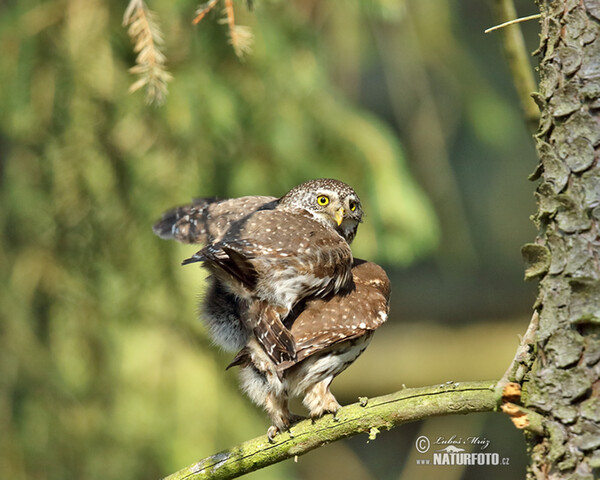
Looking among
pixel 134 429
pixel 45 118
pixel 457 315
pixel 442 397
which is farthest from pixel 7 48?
pixel 457 315

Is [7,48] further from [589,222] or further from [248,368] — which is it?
[589,222]

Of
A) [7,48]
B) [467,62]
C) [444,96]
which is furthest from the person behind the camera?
[444,96]

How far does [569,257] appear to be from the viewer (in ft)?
4.80

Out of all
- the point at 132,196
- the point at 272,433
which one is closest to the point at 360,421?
the point at 272,433

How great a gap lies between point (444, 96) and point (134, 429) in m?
2.97

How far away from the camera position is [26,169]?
328 cm

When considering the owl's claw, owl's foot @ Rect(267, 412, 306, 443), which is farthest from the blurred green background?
the owl's claw

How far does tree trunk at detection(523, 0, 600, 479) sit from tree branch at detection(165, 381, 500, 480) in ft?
0.39

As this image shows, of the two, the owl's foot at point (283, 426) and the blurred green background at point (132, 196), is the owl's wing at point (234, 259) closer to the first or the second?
the owl's foot at point (283, 426)

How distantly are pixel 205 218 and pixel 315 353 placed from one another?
2.01ft

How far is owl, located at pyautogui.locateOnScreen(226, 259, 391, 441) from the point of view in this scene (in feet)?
7.03

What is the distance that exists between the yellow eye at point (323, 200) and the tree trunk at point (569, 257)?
1.06 m

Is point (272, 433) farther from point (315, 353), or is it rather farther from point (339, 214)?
point (339, 214)

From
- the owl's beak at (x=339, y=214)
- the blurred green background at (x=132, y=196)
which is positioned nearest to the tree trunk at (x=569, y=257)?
the owl's beak at (x=339, y=214)
